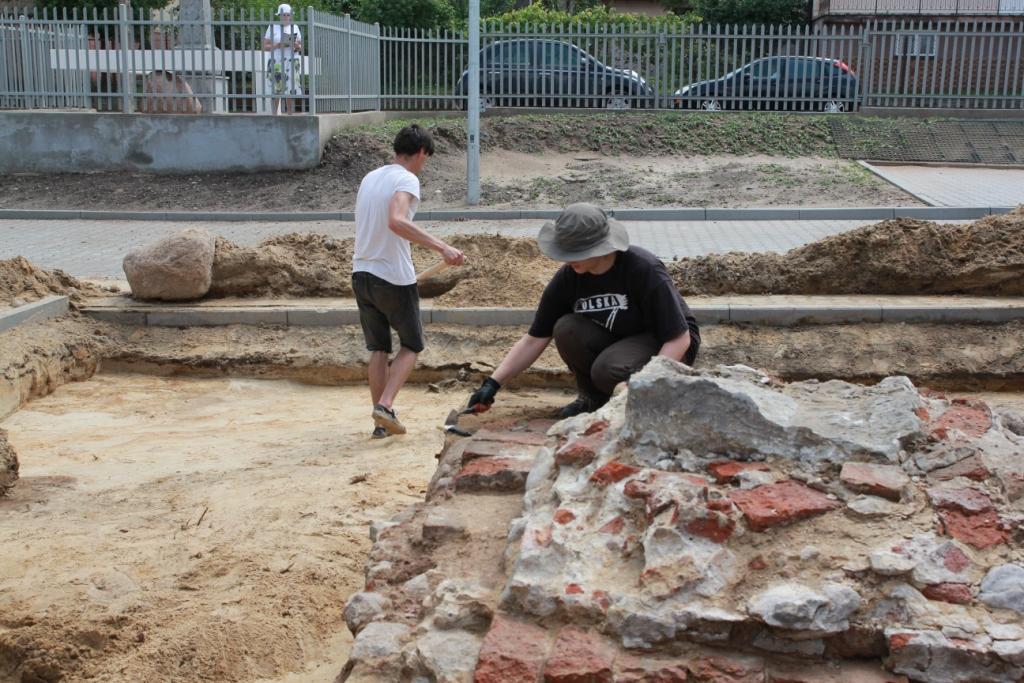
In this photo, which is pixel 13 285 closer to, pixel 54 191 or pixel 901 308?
pixel 901 308

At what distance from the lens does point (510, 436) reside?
16.1ft

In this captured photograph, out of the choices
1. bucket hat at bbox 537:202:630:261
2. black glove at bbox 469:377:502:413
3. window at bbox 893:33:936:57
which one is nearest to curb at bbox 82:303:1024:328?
black glove at bbox 469:377:502:413

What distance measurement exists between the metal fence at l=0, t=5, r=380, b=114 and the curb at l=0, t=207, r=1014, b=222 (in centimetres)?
247

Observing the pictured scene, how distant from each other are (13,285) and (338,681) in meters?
6.54

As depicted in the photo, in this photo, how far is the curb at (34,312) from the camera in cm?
829

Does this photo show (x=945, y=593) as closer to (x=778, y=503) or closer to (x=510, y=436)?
(x=778, y=503)

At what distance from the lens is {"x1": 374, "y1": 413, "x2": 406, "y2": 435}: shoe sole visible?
6895 millimetres

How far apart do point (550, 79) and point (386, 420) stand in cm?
1509

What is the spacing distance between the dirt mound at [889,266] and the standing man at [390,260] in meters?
2.98

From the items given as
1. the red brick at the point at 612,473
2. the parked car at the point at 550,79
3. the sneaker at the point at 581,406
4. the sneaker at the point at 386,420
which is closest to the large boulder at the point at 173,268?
the sneaker at the point at 386,420

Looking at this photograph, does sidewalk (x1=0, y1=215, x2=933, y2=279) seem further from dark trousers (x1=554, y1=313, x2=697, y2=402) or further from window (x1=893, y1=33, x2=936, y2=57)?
window (x1=893, y1=33, x2=936, y2=57)

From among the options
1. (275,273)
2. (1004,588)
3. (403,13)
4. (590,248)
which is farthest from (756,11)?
(1004,588)

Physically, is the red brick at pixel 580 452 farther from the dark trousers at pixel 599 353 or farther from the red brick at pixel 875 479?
the dark trousers at pixel 599 353

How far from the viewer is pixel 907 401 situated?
155 inches
